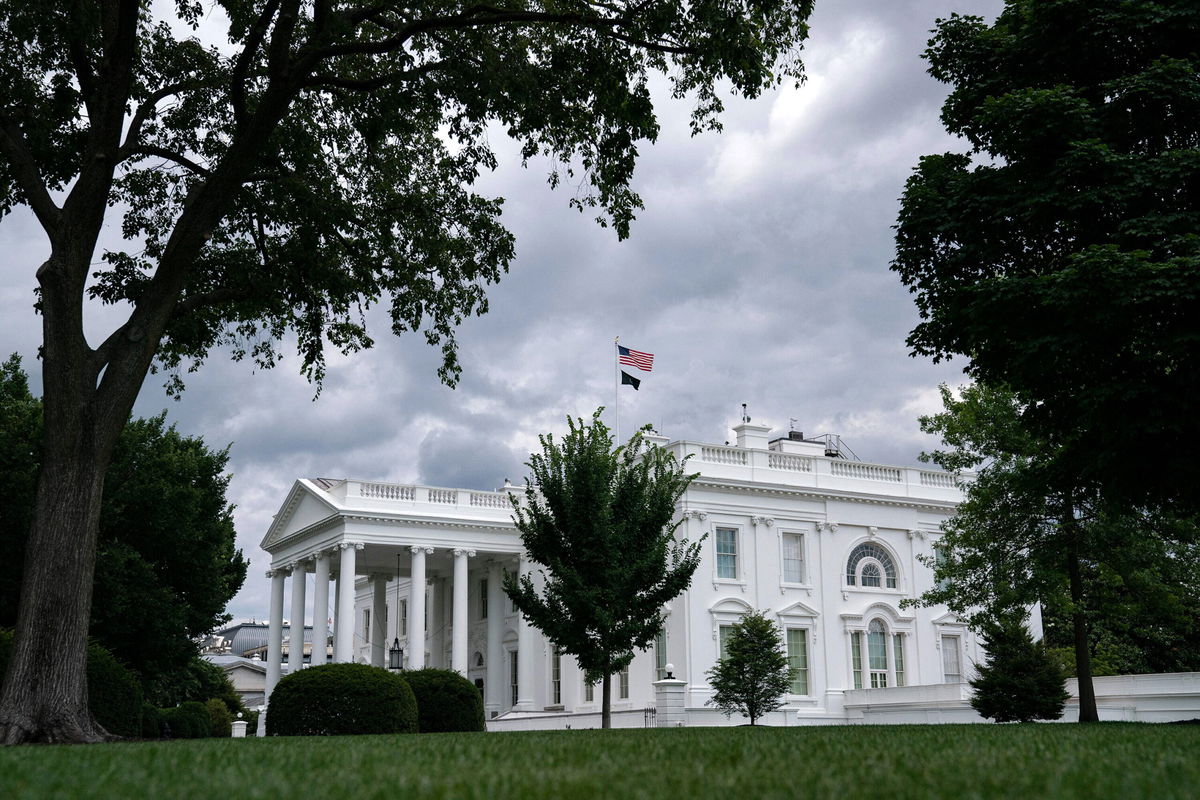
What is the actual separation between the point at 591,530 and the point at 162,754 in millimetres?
17791

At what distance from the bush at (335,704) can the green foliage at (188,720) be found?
21.4m

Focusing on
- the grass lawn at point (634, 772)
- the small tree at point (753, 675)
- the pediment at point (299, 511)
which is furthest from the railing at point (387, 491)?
the grass lawn at point (634, 772)

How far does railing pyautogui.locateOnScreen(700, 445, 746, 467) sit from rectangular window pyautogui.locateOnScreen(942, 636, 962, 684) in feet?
38.2

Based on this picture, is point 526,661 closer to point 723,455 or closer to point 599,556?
point 723,455

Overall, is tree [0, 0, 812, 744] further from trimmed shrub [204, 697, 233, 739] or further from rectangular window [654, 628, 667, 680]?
trimmed shrub [204, 697, 233, 739]

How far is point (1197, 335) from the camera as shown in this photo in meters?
15.1

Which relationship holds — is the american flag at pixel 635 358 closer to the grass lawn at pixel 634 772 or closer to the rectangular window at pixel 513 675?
the rectangular window at pixel 513 675

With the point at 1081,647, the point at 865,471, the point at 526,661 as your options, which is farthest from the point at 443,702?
the point at 865,471

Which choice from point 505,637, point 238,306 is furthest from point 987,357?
point 505,637

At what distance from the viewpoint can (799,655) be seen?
4231 centimetres

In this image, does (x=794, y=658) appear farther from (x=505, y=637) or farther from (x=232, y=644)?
(x=232, y=644)

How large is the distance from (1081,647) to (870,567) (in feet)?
64.6

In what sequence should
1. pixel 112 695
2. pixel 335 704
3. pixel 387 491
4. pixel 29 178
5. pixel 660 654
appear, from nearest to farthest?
pixel 29 178 < pixel 112 695 < pixel 335 704 < pixel 660 654 < pixel 387 491

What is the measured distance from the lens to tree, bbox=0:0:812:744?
14.6 metres
